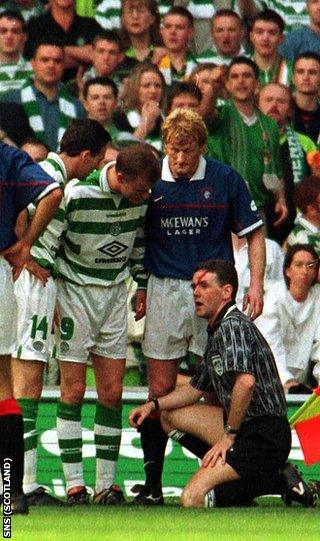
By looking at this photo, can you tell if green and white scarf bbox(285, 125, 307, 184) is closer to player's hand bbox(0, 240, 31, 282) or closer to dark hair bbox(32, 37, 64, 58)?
dark hair bbox(32, 37, 64, 58)

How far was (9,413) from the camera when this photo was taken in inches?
310

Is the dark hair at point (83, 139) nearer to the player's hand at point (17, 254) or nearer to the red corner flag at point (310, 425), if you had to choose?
the player's hand at point (17, 254)

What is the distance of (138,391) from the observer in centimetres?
1100

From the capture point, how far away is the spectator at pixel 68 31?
1339cm

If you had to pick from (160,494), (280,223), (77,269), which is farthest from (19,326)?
(280,223)

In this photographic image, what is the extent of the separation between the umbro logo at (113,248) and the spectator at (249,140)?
313 centimetres

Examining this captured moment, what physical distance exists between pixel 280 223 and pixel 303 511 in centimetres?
410

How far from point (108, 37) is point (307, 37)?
173 centimetres

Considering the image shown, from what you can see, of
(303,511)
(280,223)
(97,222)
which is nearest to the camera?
(303,511)

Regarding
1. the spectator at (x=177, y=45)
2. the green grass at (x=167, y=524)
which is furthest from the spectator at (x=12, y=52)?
the green grass at (x=167, y=524)

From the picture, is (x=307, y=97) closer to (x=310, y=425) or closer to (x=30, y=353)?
(x=310, y=425)

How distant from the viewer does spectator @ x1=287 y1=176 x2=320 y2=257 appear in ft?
40.8

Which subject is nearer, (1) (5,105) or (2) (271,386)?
(2) (271,386)

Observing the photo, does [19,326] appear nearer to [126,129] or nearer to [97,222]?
[97,222]
